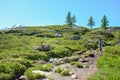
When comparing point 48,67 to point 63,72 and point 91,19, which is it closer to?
point 63,72

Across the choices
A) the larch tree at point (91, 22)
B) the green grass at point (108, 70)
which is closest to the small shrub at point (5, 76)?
the green grass at point (108, 70)

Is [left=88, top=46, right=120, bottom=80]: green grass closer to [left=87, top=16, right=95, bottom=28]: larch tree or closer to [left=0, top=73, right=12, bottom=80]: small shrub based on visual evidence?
→ [left=0, top=73, right=12, bottom=80]: small shrub

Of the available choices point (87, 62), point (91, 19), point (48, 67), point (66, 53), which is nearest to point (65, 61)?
point (87, 62)

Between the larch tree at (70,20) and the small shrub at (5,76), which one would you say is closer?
the small shrub at (5,76)

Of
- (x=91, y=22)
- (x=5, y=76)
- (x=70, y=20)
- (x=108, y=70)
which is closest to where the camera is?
(x=108, y=70)

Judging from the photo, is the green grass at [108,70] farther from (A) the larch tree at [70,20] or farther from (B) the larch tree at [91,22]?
(B) the larch tree at [91,22]

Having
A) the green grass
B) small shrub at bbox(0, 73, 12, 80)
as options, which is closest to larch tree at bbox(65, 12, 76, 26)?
the green grass

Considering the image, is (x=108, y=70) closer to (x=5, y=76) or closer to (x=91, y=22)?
(x=5, y=76)

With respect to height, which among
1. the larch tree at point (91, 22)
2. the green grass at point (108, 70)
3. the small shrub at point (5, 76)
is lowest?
the small shrub at point (5, 76)

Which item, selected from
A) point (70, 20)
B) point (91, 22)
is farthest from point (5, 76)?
point (91, 22)

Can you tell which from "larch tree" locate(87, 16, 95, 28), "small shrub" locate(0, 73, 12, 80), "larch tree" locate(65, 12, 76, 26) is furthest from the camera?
"larch tree" locate(87, 16, 95, 28)

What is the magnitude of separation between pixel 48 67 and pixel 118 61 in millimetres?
9118

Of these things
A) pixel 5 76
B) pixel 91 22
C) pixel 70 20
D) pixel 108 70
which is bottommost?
pixel 5 76

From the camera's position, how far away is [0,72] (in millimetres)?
29625
